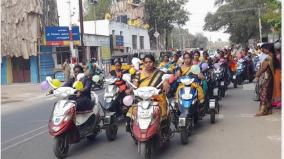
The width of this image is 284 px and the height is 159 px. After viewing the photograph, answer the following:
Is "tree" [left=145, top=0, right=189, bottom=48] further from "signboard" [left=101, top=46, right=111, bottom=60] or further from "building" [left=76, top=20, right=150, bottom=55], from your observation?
"signboard" [left=101, top=46, right=111, bottom=60]

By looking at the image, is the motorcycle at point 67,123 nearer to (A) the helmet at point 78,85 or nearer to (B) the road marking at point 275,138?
(A) the helmet at point 78,85

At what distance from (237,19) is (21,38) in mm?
35133

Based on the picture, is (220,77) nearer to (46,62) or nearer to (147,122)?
(147,122)

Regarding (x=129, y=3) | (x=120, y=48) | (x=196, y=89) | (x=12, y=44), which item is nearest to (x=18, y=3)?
(x=12, y=44)

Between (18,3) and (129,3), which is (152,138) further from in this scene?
(129,3)

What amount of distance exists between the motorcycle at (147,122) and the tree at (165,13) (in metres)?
47.7

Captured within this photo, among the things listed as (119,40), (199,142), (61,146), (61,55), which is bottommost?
(199,142)

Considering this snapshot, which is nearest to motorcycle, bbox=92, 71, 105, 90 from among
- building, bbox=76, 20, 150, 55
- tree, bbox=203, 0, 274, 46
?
building, bbox=76, 20, 150, 55

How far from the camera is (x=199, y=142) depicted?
718 centimetres

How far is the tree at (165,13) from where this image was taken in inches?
2093

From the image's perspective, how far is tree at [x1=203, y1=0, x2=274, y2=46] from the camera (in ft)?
182

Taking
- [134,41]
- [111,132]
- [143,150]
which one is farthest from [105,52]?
[143,150]

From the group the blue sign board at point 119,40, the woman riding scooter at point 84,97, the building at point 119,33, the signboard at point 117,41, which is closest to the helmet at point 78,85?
the woman riding scooter at point 84,97

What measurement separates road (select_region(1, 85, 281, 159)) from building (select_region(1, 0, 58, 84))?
58.5 ft
